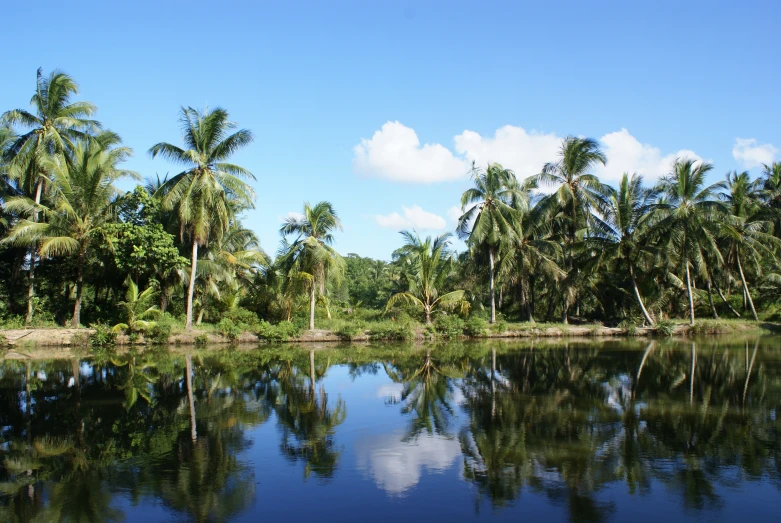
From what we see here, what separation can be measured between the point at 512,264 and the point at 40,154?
24.2 meters

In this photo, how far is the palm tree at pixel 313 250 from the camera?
2742cm

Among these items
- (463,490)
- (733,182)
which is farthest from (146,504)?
(733,182)

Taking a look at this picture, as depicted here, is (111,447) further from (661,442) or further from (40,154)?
(40,154)

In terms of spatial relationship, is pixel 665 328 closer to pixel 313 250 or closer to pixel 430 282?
pixel 430 282

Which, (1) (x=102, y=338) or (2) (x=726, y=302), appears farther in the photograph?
(2) (x=726, y=302)

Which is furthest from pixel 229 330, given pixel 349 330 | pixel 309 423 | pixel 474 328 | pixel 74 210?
pixel 309 423

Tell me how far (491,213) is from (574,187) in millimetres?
5512

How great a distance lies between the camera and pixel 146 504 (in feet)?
20.5

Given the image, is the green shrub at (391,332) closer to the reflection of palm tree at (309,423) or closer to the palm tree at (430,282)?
the palm tree at (430,282)

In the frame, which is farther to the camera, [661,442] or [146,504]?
[661,442]

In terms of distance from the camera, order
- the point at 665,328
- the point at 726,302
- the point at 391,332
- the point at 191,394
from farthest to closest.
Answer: the point at 726,302, the point at 665,328, the point at 391,332, the point at 191,394

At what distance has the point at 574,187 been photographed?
31.7 metres

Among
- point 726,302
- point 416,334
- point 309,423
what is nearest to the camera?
point 309,423

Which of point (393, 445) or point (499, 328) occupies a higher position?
point (499, 328)
